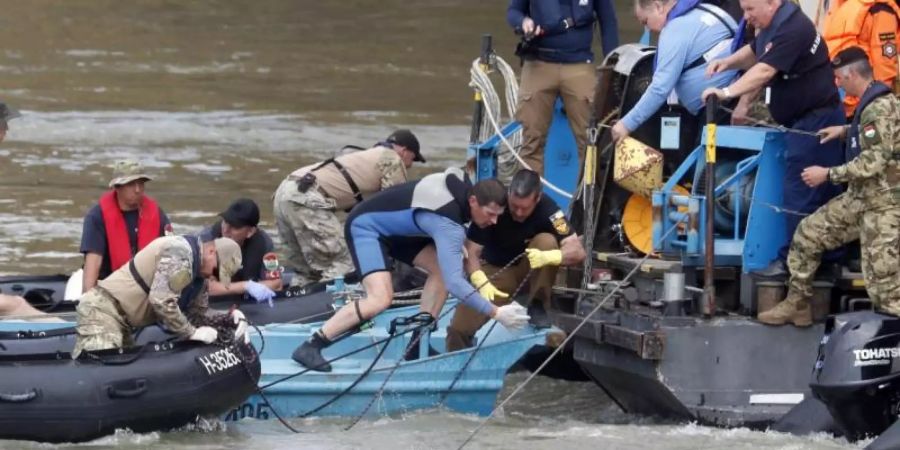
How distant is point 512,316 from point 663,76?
1533 mm

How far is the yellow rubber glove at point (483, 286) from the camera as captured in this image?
10312 mm

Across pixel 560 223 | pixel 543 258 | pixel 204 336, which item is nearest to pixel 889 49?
pixel 560 223

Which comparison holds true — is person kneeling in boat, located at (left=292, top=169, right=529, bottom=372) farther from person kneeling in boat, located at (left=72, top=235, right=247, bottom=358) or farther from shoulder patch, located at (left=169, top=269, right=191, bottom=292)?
shoulder patch, located at (left=169, top=269, right=191, bottom=292)

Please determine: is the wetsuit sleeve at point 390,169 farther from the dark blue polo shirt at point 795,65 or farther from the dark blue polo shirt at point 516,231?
the dark blue polo shirt at point 795,65

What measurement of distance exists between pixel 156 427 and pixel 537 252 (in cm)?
222

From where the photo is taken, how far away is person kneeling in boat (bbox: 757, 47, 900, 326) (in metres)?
9.32

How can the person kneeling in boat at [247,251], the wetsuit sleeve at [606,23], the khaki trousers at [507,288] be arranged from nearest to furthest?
the khaki trousers at [507,288], the person kneeling in boat at [247,251], the wetsuit sleeve at [606,23]

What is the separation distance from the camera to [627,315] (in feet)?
32.9

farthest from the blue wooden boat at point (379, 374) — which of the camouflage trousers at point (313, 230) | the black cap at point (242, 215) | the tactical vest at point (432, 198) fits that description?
the camouflage trousers at point (313, 230)

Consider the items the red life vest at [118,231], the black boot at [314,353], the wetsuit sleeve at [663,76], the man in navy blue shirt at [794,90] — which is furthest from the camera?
the red life vest at [118,231]

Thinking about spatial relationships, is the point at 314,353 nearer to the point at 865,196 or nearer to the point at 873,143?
the point at 865,196

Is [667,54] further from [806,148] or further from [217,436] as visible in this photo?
[217,436]

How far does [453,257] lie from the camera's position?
10.1 meters

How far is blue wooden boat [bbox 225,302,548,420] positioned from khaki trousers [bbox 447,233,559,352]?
10 centimetres
